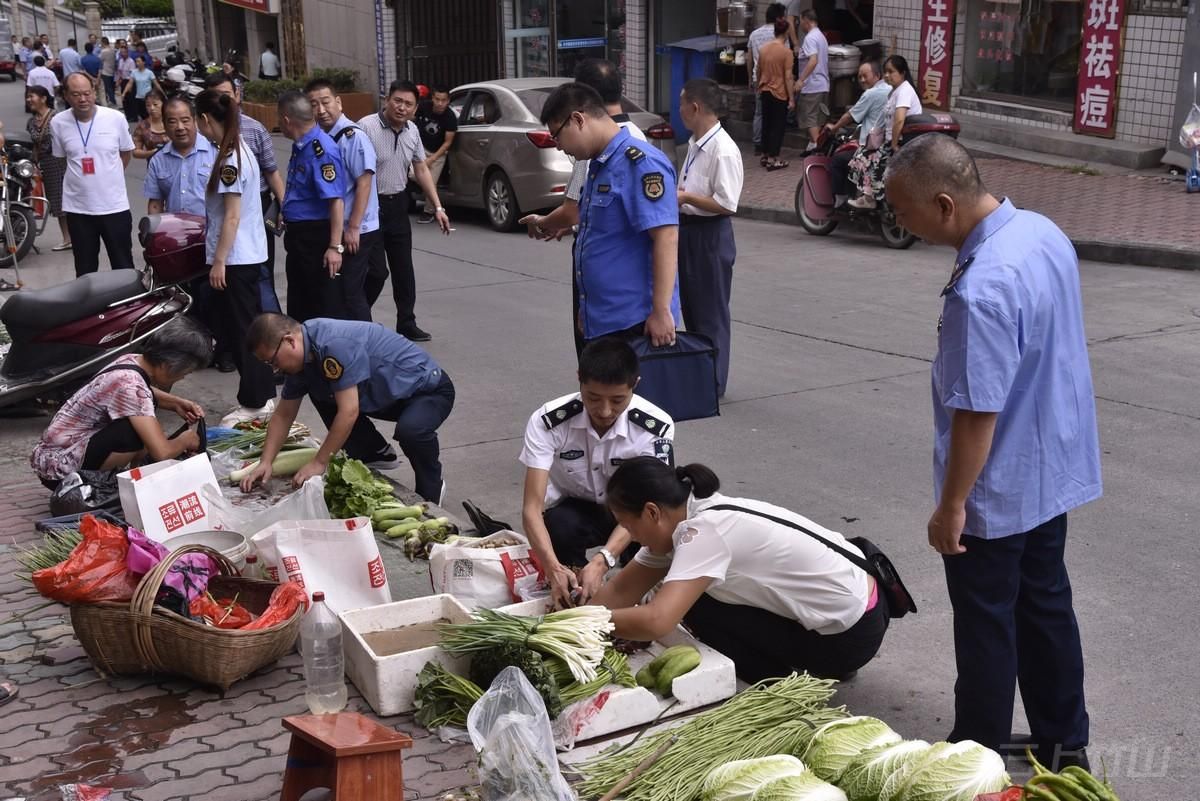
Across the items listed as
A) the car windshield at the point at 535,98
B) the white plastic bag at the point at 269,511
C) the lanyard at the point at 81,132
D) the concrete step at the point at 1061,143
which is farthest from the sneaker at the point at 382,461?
the concrete step at the point at 1061,143

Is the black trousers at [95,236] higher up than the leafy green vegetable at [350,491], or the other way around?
the black trousers at [95,236]

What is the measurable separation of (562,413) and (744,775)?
1.93 meters

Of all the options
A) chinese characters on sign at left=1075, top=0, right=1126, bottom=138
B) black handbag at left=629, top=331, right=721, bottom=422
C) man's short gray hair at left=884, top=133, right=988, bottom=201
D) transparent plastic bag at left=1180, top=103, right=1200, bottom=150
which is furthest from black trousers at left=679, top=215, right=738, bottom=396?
chinese characters on sign at left=1075, top=0, right=1126, bottom=138

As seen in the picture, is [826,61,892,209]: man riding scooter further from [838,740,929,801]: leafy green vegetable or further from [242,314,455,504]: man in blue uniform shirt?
[838,740,929,801]: leafy green vegetable

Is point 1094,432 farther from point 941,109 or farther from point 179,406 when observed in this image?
point 941,109

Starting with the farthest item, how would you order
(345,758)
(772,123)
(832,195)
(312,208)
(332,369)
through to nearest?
(772,123), (832,195), (312,208), (332,369), (345,758)

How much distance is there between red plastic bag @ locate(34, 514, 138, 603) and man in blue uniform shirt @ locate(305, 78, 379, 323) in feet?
11.3

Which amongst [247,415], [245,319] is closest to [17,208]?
[245,319]

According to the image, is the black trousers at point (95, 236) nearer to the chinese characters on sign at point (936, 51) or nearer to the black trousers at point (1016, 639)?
the black trousers at point (1016, 639)

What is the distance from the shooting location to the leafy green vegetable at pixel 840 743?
10.7 feet

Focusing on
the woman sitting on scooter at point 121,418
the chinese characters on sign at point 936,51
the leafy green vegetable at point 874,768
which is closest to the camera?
the leafy green vegetable at point 874,768

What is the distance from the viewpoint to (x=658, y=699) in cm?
405

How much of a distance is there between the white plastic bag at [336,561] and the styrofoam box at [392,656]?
0.23 meters

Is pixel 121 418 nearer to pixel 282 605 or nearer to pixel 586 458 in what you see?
pixel 282 605
